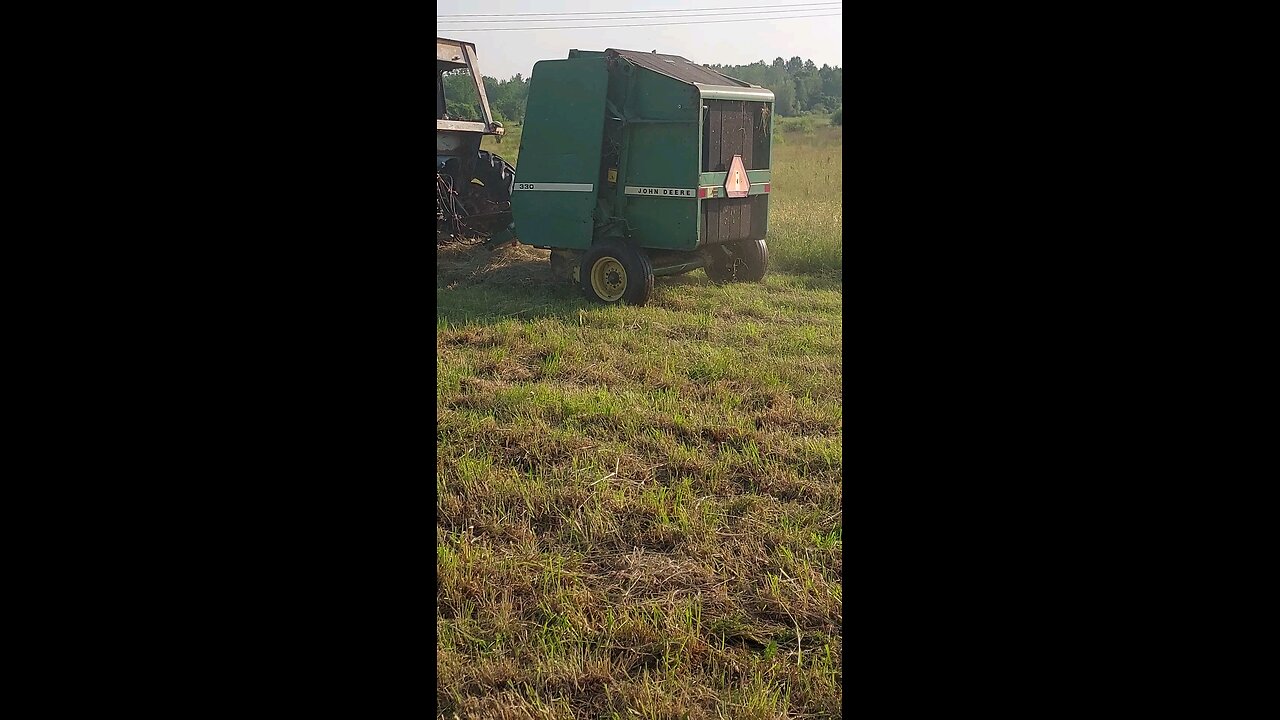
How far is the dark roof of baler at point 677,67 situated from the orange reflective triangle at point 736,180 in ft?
1.96

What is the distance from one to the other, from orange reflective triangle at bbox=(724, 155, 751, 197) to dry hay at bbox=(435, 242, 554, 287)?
1702mm

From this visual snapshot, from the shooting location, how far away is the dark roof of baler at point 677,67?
23.8 feet

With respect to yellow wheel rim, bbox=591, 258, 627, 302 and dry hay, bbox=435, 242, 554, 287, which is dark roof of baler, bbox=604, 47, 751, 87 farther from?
dry hay, bbox=435, 242, 554, 287

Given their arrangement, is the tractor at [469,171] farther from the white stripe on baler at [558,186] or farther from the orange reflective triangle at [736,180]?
the orange reflective triangle at [736,180]

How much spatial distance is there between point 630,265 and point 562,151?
103cm

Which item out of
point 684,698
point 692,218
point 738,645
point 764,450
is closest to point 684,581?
point 738,645

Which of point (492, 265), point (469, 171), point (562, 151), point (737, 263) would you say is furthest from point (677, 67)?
point (469, 171)

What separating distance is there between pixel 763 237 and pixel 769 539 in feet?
17.2

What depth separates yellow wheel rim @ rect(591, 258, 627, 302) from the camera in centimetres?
725

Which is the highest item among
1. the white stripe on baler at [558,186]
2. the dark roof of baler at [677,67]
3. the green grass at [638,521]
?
the dark roof of baler at [677,67]

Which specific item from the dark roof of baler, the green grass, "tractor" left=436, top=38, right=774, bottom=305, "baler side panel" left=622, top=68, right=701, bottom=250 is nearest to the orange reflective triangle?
"tractor" left=436, top=38, right=774, bottom=305

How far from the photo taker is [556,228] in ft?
24.8

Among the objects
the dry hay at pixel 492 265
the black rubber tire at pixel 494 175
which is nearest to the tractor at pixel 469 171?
the black rubber tire at pixel 494 175

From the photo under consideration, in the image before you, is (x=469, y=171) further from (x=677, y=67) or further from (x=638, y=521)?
(x=638, y=521)
